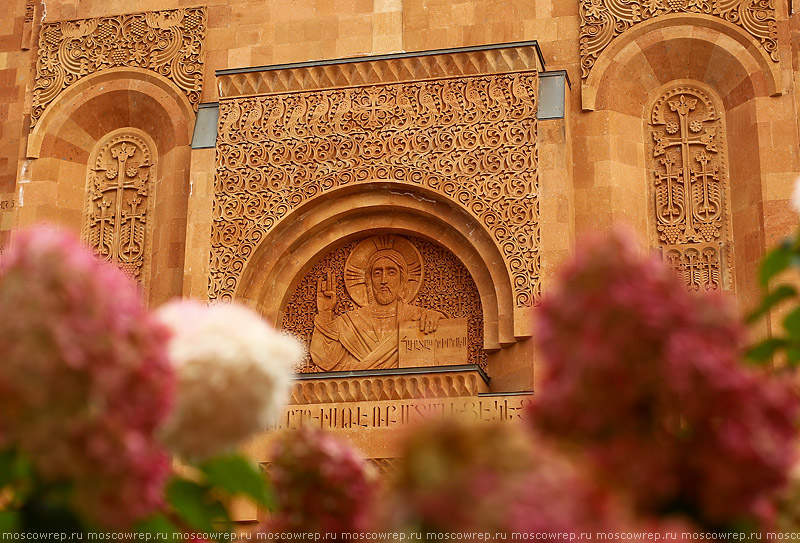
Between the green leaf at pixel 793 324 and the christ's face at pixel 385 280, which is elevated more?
the christ's face at pixel 385 280

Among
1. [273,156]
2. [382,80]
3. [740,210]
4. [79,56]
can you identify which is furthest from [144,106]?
[740,210]

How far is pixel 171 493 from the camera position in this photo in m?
1.85

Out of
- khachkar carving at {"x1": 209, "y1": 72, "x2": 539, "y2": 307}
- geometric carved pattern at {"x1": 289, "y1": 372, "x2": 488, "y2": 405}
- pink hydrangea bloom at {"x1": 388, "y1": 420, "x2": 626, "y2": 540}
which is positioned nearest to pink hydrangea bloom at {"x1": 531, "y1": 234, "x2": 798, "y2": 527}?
pink hydrangea bloom at {"x1": 388, "y1": 420, "x2": 626, "y2": 540}

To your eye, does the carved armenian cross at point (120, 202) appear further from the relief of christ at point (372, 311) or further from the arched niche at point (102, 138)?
the relief of christ at point (372, 311)

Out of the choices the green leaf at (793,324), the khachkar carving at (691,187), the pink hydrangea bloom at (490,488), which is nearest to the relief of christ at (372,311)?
the khachkar carving at (691,187)

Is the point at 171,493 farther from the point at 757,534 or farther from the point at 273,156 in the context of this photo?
the point at 273,156

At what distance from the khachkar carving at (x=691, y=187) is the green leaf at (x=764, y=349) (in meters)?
11.4

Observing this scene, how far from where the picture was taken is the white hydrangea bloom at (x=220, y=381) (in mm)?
1676

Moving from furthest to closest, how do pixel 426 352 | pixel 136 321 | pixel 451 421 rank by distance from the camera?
pixel 426 352 < pixel 136 321 < pixel 451 421

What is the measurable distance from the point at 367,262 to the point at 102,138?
13.5 feet

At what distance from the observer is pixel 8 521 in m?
1.75

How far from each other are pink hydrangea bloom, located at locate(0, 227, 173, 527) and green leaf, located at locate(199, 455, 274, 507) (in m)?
0.32

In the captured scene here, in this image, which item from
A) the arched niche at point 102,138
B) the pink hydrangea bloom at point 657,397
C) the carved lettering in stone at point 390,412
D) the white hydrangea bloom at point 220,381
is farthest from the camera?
the arched niche at point 102,138

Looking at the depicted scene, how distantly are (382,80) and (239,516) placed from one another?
5231 mm
